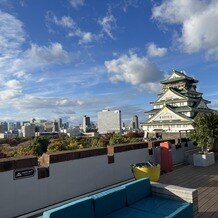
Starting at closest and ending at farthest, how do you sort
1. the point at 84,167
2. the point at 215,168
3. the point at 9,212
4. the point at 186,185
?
1. the point at 9,212
2. the point at 84,167
3. the point at 186,185
4. the point at 215,168

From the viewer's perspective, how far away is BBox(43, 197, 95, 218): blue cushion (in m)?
3.55

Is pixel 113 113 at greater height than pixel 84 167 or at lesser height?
greater

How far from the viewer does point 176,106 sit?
50.9 m

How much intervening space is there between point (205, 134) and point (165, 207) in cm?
817

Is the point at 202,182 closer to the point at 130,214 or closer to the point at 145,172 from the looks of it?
the point at 145,172

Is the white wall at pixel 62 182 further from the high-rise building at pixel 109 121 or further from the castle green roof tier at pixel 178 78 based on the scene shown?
the high-rise building at pixel 109 121

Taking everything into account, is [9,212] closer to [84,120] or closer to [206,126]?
[206,126]

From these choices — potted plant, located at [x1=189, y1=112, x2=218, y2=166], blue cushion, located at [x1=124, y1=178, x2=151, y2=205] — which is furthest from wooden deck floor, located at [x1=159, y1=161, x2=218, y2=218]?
blue cushion, located at [x1=124, y1=178, x2=151, y2=205]

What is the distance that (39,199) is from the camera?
253 inches

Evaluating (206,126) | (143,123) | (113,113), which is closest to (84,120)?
(113,113)

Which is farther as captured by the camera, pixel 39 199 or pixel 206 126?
pixel 206 126

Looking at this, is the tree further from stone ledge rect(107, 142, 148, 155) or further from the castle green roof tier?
the castle green roof tier

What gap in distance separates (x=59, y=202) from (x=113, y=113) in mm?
139656

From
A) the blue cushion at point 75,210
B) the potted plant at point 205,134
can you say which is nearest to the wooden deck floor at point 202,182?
the potted plant at point 205,134
